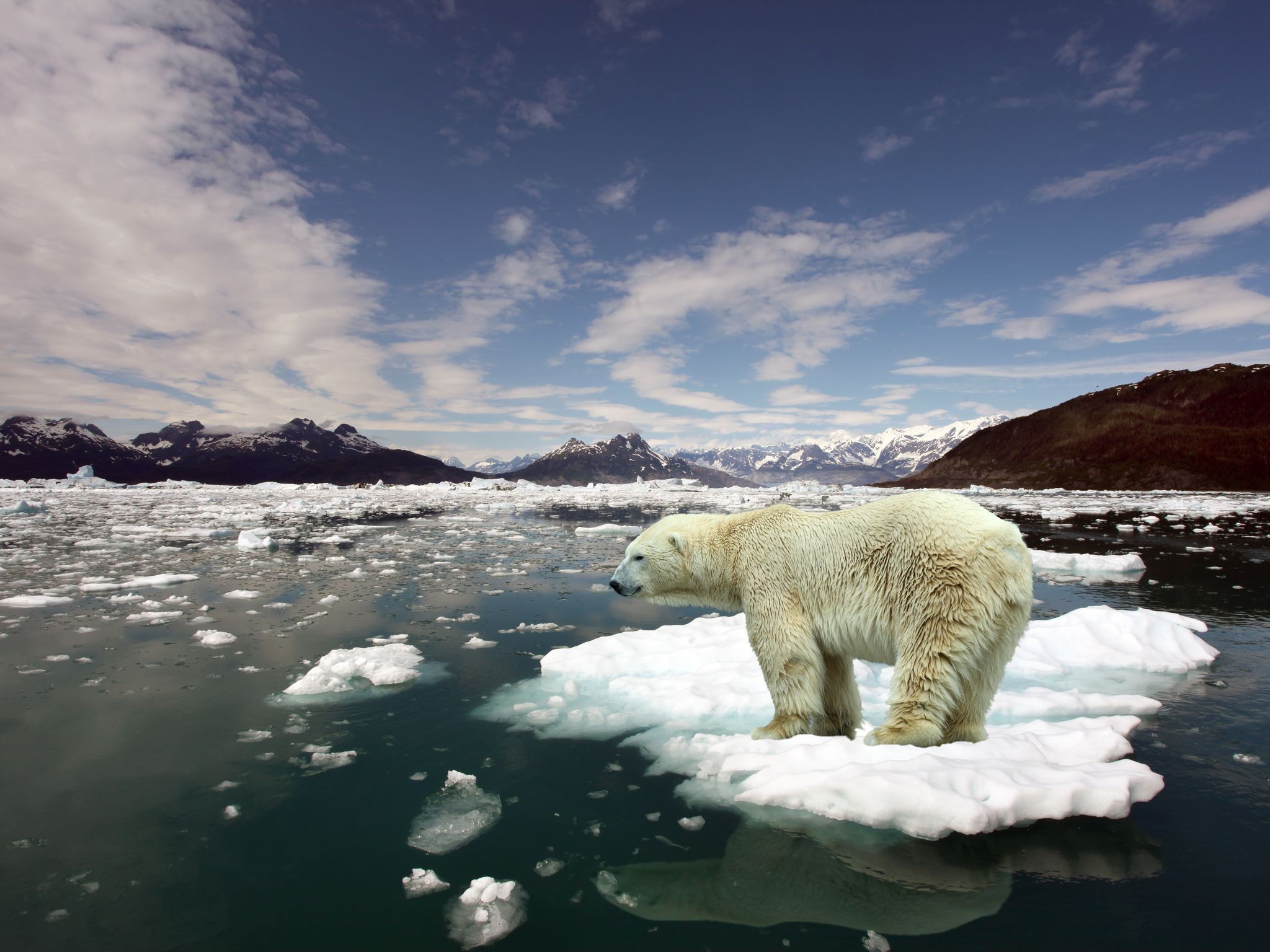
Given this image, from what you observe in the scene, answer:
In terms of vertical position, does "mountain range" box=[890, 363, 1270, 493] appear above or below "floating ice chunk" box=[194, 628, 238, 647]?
above

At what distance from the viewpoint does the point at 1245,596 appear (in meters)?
12.1

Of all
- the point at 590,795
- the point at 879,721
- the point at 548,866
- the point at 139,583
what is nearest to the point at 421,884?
the point at 548,866

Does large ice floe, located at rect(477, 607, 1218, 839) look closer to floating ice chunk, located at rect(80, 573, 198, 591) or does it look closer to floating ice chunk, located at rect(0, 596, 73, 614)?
floating ice chunk, located at rect(0, 596, 73, 614)

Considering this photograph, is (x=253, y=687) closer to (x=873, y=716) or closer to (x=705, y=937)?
(x=705, y=937)

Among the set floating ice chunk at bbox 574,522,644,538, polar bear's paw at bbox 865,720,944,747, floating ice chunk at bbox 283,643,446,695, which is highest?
polar bear's paw at bbox 865,720,944,747

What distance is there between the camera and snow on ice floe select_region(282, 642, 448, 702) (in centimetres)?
686

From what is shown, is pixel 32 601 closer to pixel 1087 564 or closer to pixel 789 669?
pixel 789 669

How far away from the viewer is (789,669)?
4.64 m

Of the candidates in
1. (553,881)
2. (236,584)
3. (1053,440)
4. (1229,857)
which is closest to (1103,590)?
(1229,857)

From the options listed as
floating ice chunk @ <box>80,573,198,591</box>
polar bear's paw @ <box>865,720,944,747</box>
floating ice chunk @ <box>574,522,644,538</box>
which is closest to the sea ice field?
polar bear's paw @ <box>865,720,944,747</box>

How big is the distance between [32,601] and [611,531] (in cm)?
2163

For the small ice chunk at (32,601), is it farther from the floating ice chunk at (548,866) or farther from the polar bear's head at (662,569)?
the floating ice chunk at (548,866)

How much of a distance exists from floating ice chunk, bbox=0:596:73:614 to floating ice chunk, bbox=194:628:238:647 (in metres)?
4.57

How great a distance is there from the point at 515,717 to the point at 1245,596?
15.5 metres
